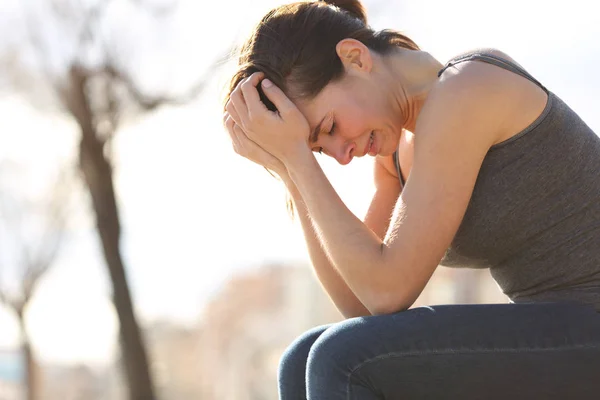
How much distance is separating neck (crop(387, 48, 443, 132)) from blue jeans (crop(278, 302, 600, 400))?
666 mm

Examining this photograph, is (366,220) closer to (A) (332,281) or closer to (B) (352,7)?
(A) (332,281)

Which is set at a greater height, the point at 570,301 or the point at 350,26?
the point at 350,26

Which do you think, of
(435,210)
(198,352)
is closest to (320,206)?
(435,210)

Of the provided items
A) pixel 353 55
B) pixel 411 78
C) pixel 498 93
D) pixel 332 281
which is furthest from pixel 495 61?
pixel 332 281

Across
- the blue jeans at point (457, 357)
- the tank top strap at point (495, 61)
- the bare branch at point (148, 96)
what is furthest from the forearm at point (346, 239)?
the bare branch at point (148, 96)

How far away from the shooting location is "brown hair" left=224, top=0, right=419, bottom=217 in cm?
232

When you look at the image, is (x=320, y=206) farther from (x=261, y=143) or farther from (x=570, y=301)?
(x=570, y=301)

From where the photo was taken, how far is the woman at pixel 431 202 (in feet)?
6.37

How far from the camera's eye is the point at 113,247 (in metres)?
7.77

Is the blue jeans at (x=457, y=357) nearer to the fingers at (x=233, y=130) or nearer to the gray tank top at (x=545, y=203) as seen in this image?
the gray tank top at (x=545, y=203)

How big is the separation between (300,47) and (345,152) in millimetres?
311

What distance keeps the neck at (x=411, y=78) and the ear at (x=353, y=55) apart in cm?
10

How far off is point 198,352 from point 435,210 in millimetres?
16845

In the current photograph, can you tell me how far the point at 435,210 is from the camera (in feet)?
6.82
